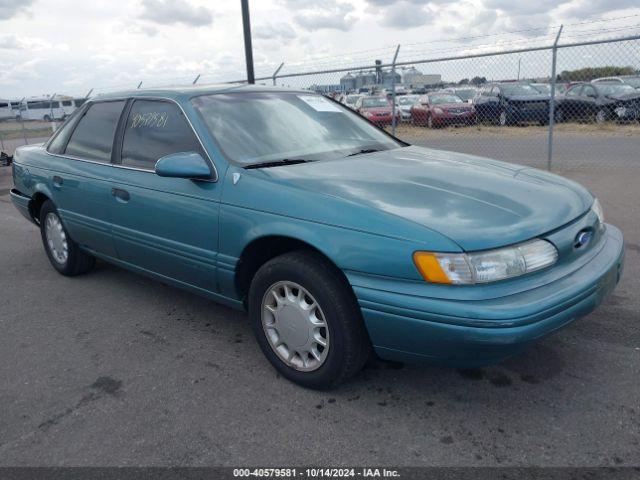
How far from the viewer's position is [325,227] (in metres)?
2.75

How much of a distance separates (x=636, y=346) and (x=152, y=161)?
3.14 meters

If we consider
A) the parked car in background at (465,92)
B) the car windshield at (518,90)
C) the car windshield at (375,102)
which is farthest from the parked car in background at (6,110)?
the car windshield at (518,90)

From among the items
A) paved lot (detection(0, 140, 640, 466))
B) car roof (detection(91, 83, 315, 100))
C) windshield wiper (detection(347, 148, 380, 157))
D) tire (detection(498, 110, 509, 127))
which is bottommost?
paved lot (detection(0, 140, 640, 466))

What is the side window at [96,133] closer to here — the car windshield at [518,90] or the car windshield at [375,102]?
the car windshield at [518,90]

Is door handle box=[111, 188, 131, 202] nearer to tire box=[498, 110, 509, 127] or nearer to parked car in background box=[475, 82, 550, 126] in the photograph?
tire box=[498, 110, 509, 127]

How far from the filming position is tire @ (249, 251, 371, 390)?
2.75 meters

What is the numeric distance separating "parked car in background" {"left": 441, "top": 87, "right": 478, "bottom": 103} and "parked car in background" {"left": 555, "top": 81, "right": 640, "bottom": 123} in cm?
218

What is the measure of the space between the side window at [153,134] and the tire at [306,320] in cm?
97

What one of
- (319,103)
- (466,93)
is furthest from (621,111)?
(319,103)

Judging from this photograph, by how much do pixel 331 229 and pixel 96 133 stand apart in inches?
99.4

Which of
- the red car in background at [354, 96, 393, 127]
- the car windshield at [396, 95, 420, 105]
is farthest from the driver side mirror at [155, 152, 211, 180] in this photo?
the car windshield at [396, 95, 420, 105]

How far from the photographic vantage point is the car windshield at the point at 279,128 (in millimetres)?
3436

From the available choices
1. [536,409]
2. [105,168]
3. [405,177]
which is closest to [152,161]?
[105,168]

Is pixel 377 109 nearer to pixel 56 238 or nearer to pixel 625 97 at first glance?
pixel 625 97
